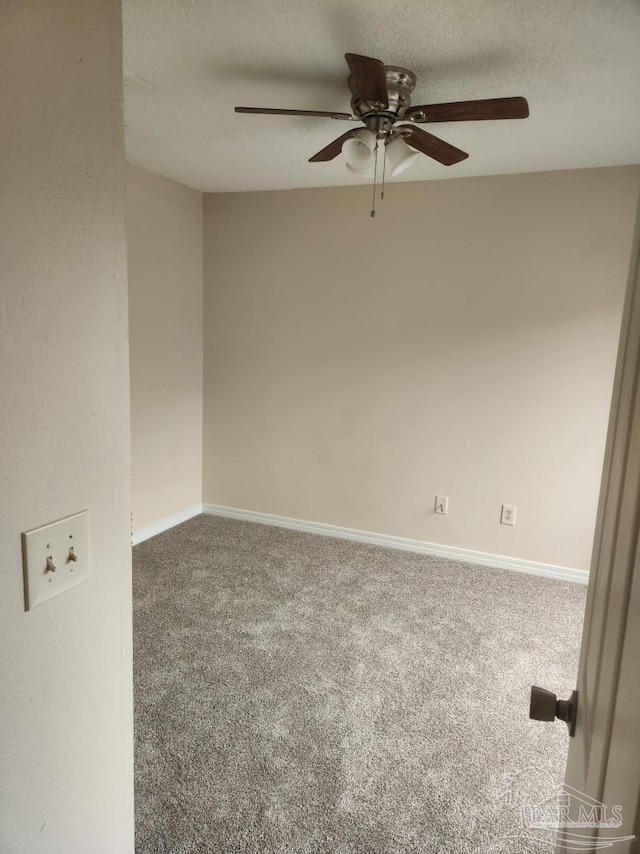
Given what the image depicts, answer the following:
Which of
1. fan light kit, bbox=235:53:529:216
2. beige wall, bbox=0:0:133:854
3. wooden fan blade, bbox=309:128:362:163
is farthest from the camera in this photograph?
wooden fan blade, bbox=309:128:362:163

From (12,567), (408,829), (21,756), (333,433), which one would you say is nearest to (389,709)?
(408,829)

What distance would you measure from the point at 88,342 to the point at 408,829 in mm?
1606

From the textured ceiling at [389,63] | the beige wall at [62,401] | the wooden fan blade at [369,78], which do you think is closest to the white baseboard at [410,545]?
the textured ceiling at [389,63]

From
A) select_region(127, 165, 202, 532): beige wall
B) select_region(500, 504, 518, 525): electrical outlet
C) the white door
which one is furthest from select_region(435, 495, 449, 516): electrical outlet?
the white door

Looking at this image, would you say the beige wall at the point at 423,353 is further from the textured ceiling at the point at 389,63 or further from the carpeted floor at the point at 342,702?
the carpeted floor at the point at 342,702

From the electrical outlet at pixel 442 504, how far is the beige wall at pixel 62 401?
273cm

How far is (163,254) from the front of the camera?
3.43 meters

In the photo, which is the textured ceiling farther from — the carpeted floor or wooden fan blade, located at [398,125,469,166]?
the carpeted floor

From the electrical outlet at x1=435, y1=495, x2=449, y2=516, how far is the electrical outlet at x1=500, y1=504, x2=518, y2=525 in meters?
0.34

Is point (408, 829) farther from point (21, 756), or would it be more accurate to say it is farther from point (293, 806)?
point (21, 756)

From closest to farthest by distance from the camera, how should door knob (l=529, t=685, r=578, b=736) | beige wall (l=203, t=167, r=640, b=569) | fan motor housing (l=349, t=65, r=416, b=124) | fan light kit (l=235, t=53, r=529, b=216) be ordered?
door knob (l=529, t=685, r=578, b=736) → fan light kit (l=235, t=53, r=529, b=216) → fan motor housing (l=349, t=65, r=416, b=124) → beige wall (l=203, t=167, r=640, b=569)

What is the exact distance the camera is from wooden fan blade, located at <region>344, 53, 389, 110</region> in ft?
5.00

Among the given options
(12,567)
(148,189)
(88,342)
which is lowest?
(12,567)

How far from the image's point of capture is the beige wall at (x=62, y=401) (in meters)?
0.68
